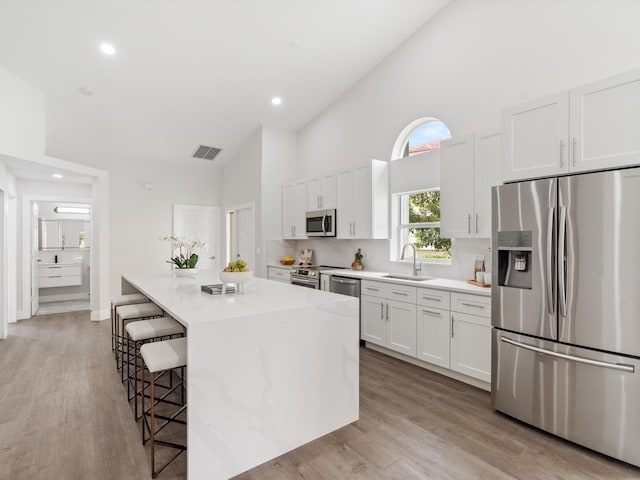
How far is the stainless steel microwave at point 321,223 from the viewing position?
493cm

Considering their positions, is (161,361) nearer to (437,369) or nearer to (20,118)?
(437,369)

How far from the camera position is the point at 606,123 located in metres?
2.08

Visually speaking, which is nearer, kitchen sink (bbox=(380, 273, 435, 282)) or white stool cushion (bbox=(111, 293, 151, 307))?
white stool cushion (bbox=(111, 293, 151, 307))

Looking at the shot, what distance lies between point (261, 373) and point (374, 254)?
3.06 meters

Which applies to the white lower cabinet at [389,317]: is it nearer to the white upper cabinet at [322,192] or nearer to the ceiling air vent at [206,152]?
the white upper cabinet at [322,192]

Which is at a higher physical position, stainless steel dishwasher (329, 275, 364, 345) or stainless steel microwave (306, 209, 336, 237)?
stainless steel microwave (306, 209, 336, 237)

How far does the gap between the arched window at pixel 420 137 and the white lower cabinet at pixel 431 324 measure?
5.84 ft

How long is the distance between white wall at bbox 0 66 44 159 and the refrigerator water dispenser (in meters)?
5.36

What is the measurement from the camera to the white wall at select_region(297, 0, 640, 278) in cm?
278

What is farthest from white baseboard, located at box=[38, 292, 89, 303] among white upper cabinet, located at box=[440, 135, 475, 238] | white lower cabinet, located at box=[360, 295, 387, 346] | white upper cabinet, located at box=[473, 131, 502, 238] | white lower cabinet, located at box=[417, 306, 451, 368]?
white upper cabinet, located at box=[473, 131, 502, 238]

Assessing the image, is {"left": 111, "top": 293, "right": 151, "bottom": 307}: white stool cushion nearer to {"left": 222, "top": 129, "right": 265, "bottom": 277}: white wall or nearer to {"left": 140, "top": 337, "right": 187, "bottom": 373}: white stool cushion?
{"left": 140, "top": 337, "right": 187, "bottom": 373}: white stool cushion

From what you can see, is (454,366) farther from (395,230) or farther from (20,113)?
(20,113)

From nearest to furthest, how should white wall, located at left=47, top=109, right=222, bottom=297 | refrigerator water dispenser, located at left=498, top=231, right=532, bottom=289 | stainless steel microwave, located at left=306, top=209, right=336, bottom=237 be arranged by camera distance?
1. refrigerator water dispenser, located at left=498, top=231, right=532, bottom=289
2. stainless steel microwave, located at left=306, top=209, right=336, bottom=237
3. white wall, located at left=47, top=109, right=222, bottom=297

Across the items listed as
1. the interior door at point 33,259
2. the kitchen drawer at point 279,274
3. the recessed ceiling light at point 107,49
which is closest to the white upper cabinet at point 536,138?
the kitchen drawer at point 279,274
